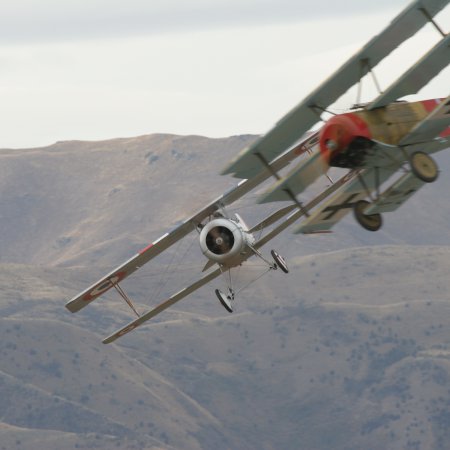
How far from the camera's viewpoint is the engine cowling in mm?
54500

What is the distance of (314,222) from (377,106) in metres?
5.60

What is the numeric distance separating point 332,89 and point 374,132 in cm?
264

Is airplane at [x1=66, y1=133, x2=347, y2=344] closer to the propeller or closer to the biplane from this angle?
the propeller

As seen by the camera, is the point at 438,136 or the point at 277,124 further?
the point at 277,124

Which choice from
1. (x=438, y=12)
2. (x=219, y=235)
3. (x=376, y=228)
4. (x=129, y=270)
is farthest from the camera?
(x=129, y=270)

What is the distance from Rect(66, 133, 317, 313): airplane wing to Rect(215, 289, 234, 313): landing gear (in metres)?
3.18

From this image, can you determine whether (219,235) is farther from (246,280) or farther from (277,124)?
(277,124)

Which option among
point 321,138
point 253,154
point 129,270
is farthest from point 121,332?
point 321,138

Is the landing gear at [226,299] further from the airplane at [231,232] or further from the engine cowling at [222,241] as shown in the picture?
the engine cowling at [222,241]

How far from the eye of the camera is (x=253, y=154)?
45406mm

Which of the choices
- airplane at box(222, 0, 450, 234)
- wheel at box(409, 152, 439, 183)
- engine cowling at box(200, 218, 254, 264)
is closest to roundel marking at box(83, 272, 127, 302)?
engine cowling at box(200, 218, 254, 264)

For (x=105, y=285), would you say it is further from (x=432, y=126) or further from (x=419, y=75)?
(x=432, y=126)

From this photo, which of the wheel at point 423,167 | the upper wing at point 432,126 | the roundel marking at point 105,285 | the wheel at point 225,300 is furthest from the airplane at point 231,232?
the upper wing at point 432,126

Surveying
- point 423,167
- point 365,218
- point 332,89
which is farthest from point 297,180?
point 423,167
